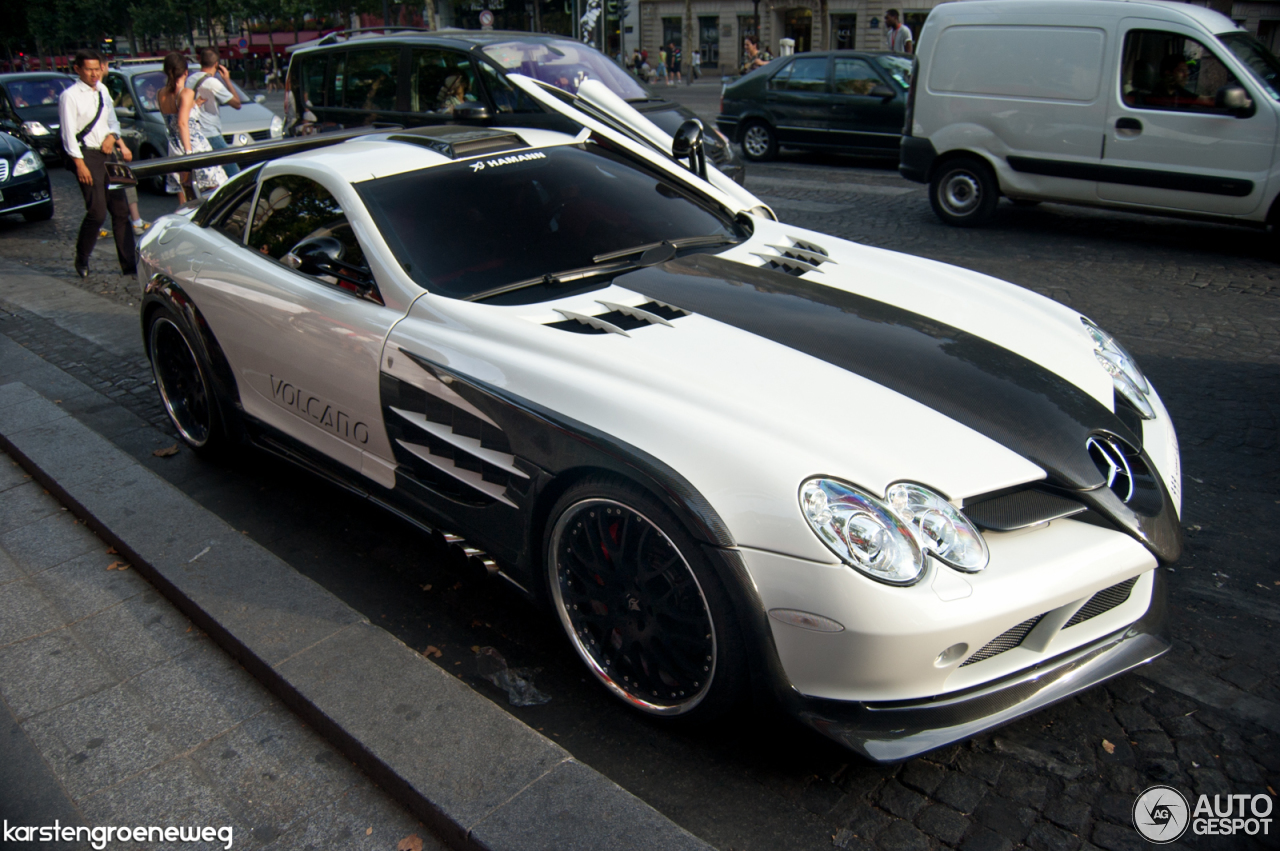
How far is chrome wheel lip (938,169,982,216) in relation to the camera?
9328 millimetres

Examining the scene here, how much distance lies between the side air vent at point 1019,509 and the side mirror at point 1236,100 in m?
6.69

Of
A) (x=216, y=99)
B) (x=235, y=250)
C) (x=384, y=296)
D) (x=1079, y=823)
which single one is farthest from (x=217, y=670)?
(x=216, y=99)

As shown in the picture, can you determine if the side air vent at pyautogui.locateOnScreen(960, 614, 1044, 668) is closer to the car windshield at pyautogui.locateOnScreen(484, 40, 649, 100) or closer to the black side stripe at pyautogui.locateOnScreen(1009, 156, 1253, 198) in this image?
the black side stripe at pyautogui.locateOnScreen(1009, 156, 1253, 198)

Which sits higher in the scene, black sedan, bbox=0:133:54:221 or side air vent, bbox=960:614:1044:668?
black sedan, bbox=0:133:54:221

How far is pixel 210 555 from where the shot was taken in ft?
12.1

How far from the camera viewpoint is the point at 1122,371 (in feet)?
11.0

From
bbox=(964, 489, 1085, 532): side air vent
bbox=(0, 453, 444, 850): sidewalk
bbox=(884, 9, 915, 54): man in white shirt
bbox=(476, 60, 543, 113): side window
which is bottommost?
bbox=(0, 453, 444, 850): sidewalk

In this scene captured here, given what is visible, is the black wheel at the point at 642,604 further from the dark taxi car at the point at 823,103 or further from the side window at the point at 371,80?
the dark taxi car at the point at 823,103

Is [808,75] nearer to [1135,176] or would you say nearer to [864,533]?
[1135,176]

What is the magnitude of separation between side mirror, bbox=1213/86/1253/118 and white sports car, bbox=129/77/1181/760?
17.3 ft

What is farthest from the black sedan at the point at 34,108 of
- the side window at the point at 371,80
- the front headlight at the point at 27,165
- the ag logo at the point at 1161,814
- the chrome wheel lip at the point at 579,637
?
the ag logo at the point at 1161,814

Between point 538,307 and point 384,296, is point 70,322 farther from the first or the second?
point 538,307

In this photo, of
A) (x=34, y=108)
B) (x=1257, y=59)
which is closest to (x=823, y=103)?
(x=1257, y=59)

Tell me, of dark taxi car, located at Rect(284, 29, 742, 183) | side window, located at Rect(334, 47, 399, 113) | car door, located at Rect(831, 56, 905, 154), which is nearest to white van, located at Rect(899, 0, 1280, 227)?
dark taxi car, located at Rect(284, 29, 742, 183)
